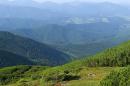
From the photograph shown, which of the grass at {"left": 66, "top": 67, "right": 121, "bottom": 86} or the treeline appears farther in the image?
the grass at {"left": 66, "top": 67, "right": 121, "bottom": 86}

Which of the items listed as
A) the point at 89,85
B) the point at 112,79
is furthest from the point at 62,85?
the point at 112,79

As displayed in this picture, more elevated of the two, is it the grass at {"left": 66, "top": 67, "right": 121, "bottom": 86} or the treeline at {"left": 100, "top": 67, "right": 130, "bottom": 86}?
the treeline at {"left": 100, "top": 67, "right": 130, "bottom": 86}

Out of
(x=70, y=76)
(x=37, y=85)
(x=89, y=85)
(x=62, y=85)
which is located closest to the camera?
(x=89, y=85)

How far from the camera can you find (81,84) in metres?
99.8

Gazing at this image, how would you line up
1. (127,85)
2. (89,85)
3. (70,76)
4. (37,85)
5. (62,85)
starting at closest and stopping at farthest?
(127,85), (89,85), (62,85), (37,85), (70,76)

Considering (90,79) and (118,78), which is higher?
(118,78)

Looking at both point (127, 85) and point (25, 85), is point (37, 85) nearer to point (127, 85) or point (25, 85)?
point (25, 85)

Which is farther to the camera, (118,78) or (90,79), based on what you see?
(90,79)

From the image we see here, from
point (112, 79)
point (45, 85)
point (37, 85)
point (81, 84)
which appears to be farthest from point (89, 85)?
point (112, 79)

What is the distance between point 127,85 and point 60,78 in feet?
185

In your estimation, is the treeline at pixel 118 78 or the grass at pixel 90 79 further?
the grass at pixel 90 79

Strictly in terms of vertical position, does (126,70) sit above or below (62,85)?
above

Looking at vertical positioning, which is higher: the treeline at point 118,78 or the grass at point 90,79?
the treeline at point 118,78

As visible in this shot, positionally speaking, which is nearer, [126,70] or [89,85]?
[126,70]
